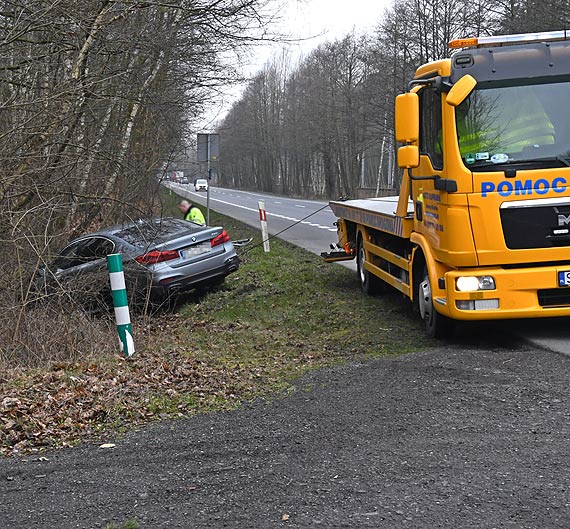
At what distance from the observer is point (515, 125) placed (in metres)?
8.31

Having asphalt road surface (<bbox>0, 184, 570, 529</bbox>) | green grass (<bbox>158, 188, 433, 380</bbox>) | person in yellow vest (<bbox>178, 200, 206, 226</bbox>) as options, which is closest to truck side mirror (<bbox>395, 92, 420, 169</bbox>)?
green grass (<bbox>158, 188, 433, 380</bbox>)

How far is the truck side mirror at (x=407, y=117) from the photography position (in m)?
8.62

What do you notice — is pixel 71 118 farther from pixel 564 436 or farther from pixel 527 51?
pixel 564 436

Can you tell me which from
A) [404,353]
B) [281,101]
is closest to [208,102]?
[404,353]

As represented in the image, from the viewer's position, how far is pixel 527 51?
845cm

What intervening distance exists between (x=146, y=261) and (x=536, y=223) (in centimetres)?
637

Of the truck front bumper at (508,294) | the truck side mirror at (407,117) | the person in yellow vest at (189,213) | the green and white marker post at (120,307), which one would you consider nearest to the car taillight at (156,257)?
the green and white marker post at (120,307)

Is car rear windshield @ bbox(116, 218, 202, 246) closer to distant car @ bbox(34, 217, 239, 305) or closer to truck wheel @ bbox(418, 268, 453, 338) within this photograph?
distant car @ bbox(34, 217, 239, 305)

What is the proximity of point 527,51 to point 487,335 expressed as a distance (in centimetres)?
284

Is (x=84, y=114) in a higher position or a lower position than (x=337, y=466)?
higher

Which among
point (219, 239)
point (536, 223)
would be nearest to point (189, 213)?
point (219, 239)

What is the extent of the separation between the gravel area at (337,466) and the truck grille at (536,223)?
5.88 ft

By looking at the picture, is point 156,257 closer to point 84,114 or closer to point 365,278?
point 84,114

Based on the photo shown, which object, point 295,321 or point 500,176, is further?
point 295,321
